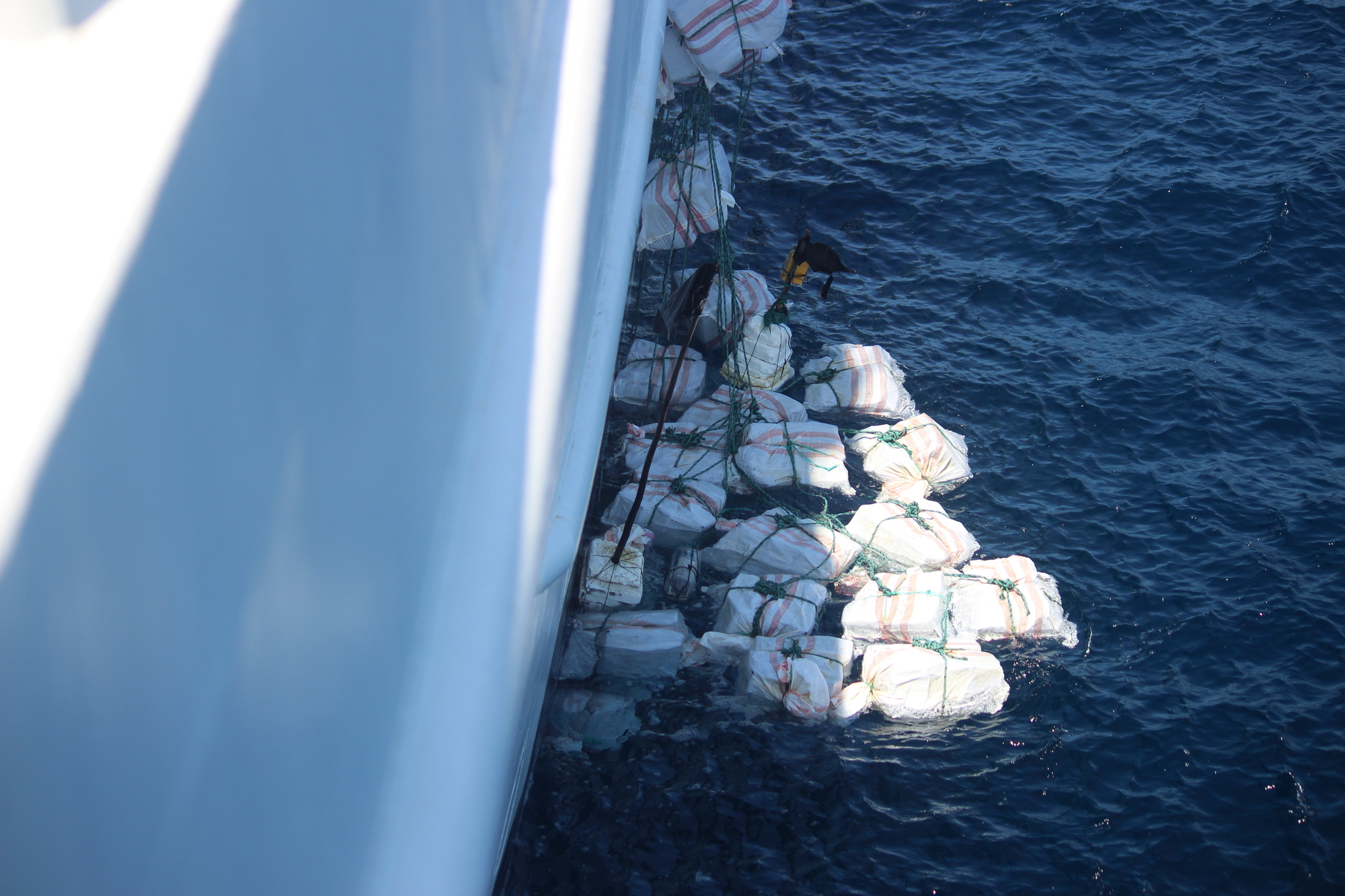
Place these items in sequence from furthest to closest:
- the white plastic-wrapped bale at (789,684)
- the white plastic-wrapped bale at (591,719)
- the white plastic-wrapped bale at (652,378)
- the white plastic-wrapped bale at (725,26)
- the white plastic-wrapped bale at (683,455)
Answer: the white plastic-wrapped bale at (652,378) → the white plastic-wrapped bale at (725,26) → the white plastic-wrapped bale at (683,455) → the white plastic-wrapped bale at (789,684) → the white plastic-wrapped bale at (591,719)

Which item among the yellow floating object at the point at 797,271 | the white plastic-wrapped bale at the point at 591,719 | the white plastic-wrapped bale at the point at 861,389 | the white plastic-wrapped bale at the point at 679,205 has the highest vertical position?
the white plastic-wrapped bale at the point at 679,205

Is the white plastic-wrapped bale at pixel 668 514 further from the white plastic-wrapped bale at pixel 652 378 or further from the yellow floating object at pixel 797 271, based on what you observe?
the yellow floating object at pixel 797 271

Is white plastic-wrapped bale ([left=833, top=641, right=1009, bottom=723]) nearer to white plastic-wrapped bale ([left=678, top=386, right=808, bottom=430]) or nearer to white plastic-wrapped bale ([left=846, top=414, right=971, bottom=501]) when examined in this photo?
white plastic-wrapped bale ([left=846, top=414, right=971, bottom=501])

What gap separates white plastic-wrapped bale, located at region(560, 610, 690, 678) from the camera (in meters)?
5.86

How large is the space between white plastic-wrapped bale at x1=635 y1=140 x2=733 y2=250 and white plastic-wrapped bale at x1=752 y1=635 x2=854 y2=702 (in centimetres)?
359

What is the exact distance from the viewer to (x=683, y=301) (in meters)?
7.97

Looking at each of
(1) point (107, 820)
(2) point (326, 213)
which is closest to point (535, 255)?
(2) point (326, 213)

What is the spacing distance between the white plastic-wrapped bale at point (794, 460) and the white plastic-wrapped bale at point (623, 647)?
1.89m

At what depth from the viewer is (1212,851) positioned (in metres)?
5.47

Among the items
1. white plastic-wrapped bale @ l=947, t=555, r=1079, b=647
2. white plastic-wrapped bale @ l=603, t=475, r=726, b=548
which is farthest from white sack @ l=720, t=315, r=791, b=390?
white plastic-wrapped bale @ l=947, t=555, r=1079, b=647

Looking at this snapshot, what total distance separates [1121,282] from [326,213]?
30.1ft

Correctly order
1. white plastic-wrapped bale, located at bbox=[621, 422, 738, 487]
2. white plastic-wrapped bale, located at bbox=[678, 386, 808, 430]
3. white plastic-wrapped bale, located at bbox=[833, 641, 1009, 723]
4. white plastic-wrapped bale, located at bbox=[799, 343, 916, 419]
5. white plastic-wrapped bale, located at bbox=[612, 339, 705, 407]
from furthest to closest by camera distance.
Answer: white plastic-wrapped bale, located at bbox=[799, 343, 916, 419] < white plastic-wrapped bale, located at bbox=[612, 339, 705, 407] < white plastic-wrapped bale, located at bbox=[678, 386, 808, 430] < white plastic-wrapped bale, located at bbox=[621, 422, 738, 487] < white plastic-wrapped bale, located at bbox=[833, 641, 1009, 723]

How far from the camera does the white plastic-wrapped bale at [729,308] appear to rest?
854 cm

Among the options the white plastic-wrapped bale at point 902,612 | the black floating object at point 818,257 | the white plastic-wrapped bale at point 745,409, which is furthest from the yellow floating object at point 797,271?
the white plastic-wrapped bale at point 902,612
